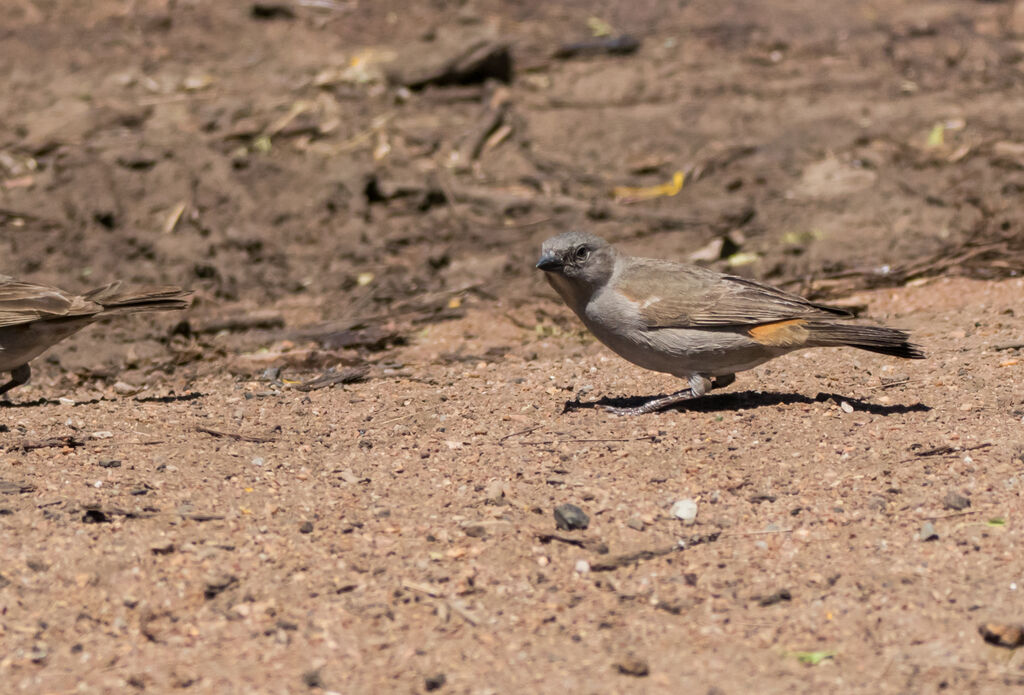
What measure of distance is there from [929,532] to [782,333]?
168 centimetres

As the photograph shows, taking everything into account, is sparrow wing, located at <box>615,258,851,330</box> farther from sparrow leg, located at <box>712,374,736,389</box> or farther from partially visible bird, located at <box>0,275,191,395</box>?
partially visible bird, located at <box>0,275,191,395</box>

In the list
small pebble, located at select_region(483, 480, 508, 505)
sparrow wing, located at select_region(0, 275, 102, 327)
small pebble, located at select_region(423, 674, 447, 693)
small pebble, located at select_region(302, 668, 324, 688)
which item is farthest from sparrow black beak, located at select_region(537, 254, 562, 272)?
sparrow wing, located at select_region(0, 275, 102, 327)

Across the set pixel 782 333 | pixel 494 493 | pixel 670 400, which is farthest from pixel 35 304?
pixel 782 333

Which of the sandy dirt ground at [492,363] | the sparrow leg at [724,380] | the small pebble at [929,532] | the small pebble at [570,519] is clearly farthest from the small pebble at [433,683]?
the sparrow leg at [724,380]

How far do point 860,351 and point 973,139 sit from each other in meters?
4.86

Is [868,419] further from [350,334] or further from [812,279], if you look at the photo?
[350,334]

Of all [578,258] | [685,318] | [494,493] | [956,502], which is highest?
[578,258]

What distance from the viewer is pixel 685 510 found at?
17.4ft

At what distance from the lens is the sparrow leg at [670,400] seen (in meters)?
6.50

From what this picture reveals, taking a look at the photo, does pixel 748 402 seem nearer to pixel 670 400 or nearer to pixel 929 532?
pixel 670 400

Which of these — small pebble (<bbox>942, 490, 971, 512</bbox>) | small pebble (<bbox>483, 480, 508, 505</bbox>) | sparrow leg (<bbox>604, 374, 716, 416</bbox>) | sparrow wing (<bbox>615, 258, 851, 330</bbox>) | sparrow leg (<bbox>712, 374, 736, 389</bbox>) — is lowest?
sparrow leg (<bbox>712, 374, 736, 389</bbox>)

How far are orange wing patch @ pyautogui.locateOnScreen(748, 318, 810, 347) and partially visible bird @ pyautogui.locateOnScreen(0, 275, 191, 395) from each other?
12.1 ft

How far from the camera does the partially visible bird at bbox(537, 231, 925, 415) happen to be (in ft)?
20.8

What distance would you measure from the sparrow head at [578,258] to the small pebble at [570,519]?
1603mm
